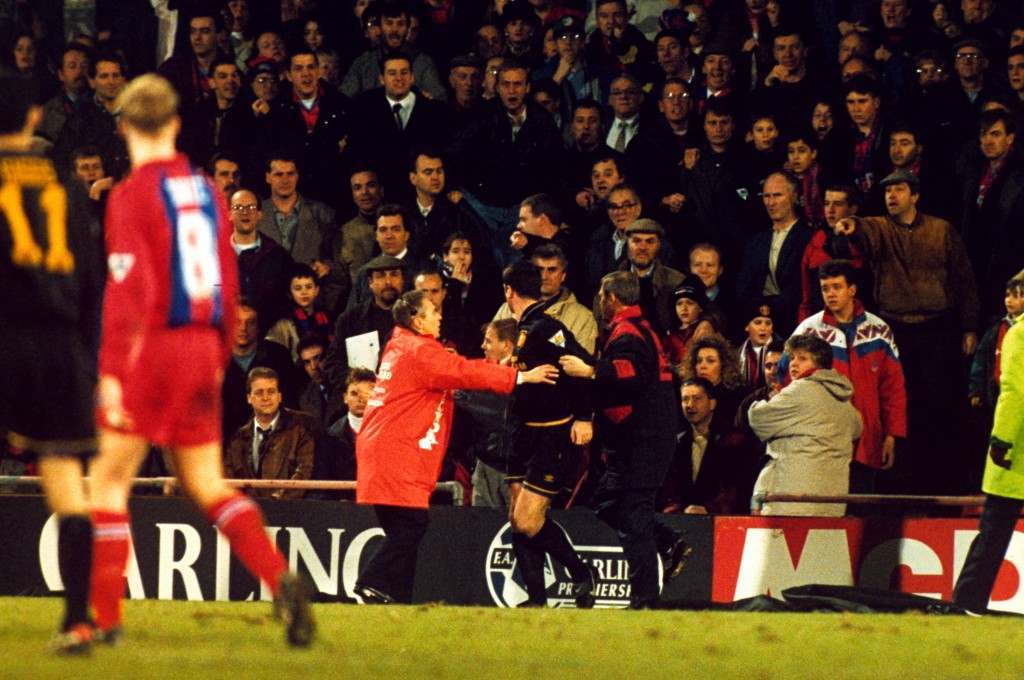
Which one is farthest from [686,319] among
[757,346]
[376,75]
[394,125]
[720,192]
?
[376,75]

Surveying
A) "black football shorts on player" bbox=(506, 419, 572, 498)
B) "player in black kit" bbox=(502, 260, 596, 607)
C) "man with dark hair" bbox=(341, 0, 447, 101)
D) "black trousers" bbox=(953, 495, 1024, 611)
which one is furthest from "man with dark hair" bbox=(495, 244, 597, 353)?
"man with dark hair" bbox=(341, 0, 447, 101)

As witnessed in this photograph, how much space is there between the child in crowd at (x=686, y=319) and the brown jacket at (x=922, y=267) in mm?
1252

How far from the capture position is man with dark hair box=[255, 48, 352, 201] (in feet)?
53.7

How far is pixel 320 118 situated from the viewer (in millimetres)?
16594

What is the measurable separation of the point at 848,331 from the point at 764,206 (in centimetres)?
199

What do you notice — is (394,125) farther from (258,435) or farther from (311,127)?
(258,435)

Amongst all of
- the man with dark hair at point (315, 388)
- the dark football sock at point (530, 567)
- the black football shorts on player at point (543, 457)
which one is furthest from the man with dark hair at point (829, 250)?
the man with dark hair at point (315, 388)

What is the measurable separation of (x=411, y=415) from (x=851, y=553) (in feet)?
10.7

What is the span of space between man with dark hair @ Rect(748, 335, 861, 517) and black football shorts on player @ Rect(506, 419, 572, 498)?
56.5 inches

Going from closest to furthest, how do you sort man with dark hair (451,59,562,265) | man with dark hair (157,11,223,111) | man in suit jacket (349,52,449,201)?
1. man with dark hair (451,59,562,265)
2. man in suit jacket (349,52,449,201)
3. man with dark hair (157,11,223,111)

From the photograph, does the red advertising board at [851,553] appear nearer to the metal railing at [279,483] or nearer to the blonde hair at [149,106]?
the metal railing at [279,483]

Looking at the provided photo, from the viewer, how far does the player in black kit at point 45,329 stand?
7250 mm

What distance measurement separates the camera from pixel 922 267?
13930mm

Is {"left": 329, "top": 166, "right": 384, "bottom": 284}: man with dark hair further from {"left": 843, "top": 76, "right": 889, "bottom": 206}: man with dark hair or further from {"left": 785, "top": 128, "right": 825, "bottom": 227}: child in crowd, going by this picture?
{"left": 843, "top": 76, "right": 889, "bottom": 206}: man with dark hair
